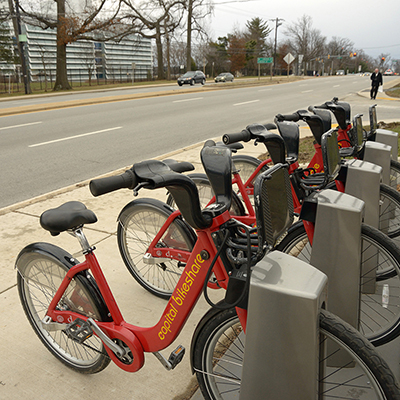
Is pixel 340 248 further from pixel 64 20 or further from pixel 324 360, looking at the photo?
pixel 64 20

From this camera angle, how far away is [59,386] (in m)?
2.39

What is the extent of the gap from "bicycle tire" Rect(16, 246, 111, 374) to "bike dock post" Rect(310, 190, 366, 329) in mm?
1320

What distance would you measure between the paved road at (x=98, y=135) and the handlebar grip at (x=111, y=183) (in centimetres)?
466

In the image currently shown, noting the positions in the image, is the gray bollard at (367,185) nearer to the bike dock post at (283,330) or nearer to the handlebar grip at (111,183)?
the bike dock post at (283,330)

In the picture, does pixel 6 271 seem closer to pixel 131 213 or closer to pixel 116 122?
pixel 131 213

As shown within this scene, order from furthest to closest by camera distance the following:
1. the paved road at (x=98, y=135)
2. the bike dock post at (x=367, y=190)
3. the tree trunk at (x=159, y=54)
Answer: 1. the tree trunk at (x=159, y=54)
2. the paved road at (x=98, y=135)
3. the bike dock post at (x=367, y=190)

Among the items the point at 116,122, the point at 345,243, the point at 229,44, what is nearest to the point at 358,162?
the point at 345,243

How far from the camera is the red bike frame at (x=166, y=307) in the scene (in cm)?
184

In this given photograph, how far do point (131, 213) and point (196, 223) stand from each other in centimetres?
166

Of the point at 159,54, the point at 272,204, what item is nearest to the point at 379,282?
the point at 272,204

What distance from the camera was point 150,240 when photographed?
3252 millimetres

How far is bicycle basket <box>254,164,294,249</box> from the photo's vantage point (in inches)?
63.3

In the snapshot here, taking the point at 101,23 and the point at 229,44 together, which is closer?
the point at 101,23

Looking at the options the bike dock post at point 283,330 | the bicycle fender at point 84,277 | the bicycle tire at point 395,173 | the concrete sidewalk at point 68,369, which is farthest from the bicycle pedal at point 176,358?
the bicycle tire at point 395,173
